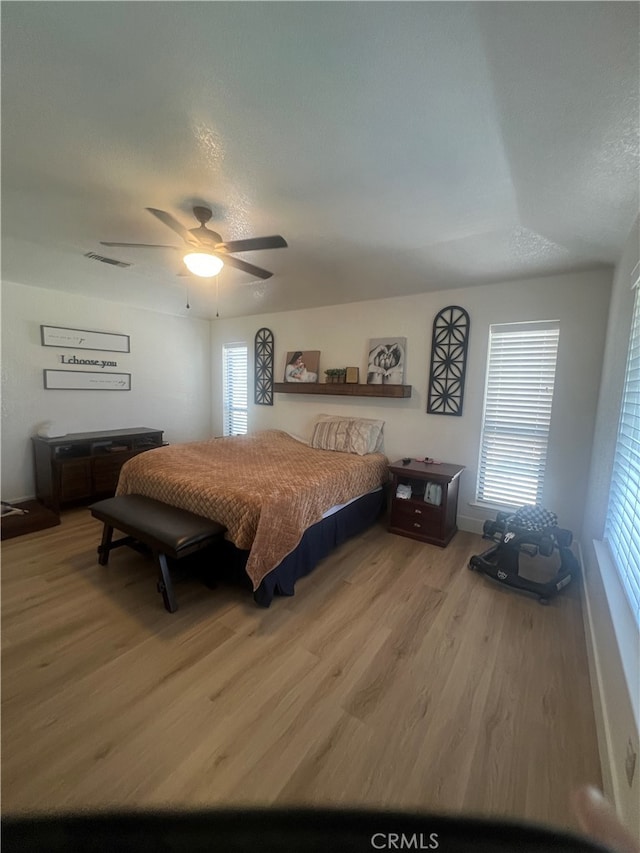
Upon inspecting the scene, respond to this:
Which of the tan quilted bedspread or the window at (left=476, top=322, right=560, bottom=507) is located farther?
the window at (left=476, top=322, right=560, bottom=507)

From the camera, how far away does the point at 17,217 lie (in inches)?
84.7

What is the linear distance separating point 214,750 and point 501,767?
1.10m

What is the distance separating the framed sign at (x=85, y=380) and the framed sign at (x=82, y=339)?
0.31 metres

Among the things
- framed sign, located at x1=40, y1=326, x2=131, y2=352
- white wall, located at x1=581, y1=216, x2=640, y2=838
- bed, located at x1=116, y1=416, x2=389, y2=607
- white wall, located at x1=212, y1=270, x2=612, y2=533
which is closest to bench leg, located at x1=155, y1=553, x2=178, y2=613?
bed, located at x1=116, y1=416, x2=389, y2=607

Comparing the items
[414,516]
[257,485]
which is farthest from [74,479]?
[414,516]

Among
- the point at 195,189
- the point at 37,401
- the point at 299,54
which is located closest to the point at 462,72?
the point at 299,54

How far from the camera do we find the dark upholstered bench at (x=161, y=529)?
195 centimetres

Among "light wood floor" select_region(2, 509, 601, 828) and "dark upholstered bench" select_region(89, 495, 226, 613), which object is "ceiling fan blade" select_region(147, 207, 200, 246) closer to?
"dark upholstered bench" select_region(89, 495, 226, 613)

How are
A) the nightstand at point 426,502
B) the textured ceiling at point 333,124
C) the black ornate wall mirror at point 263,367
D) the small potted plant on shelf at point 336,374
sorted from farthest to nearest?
the black ornate wall mirror at point 263,367
the small potted plant on shelf at point 336,374
the nightstand at point 426,502
the textured ceiling at point 333,124

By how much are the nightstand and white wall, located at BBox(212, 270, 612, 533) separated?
29 cm

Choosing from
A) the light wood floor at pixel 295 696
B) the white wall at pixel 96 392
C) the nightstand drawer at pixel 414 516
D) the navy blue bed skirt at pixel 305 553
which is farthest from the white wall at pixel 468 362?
the white wall at pixel 96 392

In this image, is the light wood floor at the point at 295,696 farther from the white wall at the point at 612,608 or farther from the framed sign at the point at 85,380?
the framed sign at the point at 85,380

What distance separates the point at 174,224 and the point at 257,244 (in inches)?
18.4

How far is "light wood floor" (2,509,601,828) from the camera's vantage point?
112 centimetres
